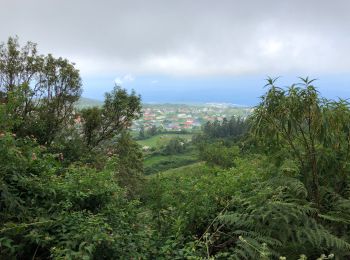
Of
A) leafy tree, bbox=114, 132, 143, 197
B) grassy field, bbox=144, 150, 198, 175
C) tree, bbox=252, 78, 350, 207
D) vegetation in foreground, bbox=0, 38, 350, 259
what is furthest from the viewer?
grassy field, bbox=144, 150, 198, 175

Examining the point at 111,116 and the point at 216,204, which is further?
the point at 111,116

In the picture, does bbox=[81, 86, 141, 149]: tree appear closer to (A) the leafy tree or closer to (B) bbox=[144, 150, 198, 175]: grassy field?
(A) the leafy tree

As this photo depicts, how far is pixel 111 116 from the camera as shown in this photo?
1978 cm

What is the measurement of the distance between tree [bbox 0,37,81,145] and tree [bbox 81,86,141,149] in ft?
4.78

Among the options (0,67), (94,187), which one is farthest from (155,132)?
(94,187)

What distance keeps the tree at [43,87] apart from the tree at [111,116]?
1.46m

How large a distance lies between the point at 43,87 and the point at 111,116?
152 inches

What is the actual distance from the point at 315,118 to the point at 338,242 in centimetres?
117

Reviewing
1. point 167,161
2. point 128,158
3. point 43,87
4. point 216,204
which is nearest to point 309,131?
point 216,204

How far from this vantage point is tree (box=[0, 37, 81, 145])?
1608cm

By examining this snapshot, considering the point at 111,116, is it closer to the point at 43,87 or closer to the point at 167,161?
the point at 43,87

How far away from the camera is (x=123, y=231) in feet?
11.7

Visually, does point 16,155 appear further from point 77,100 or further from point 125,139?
point 125,139

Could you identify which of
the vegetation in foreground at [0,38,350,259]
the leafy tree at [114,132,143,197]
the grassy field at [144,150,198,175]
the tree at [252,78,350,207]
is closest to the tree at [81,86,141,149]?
the leafy tree at [114,132,143,197]
